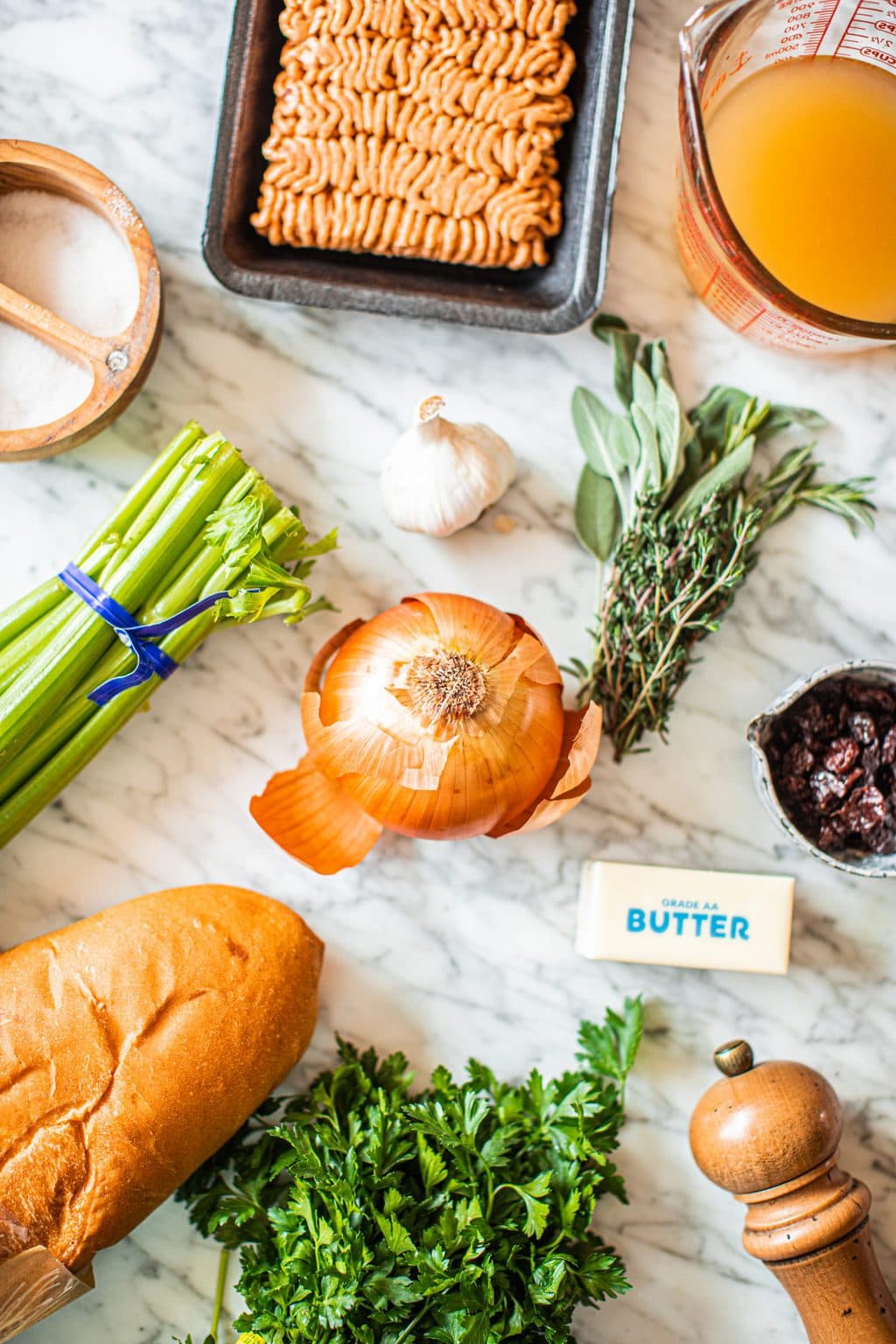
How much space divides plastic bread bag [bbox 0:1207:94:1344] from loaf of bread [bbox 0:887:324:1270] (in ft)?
0.04

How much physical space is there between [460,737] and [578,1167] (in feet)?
1.67

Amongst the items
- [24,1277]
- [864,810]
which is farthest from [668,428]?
[24,1277]

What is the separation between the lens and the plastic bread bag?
1060mm

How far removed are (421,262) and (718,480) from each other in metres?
0.45

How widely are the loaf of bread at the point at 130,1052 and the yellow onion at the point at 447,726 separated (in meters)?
0.15

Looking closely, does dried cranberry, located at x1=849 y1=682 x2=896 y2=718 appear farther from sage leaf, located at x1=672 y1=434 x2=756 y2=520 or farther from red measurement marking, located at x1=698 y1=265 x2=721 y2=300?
red measurement marking, located at x1=698 y1=265 x2=721 y2=300

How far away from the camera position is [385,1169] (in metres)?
1.14

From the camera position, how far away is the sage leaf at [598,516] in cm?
130

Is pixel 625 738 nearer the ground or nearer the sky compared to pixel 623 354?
nearer the ground

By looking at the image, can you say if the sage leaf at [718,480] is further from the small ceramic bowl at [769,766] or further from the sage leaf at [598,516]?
the small ceramic bowl at [769,766]

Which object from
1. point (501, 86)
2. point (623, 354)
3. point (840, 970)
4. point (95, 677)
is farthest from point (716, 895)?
point (501, 86)

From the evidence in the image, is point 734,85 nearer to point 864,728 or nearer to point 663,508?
point 663,508

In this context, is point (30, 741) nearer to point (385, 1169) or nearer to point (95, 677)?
point (95, 677)

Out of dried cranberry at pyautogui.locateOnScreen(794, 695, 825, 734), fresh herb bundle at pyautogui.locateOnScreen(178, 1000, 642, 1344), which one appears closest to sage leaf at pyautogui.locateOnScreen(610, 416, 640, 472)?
dried cranberry at pyautogui.locateOnScreen(794, 695, 825, 734)
